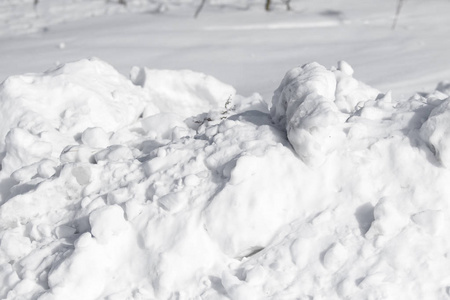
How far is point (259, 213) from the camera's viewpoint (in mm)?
1609

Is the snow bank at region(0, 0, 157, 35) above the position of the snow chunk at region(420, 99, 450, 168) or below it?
below

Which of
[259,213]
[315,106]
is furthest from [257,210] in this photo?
[315,106]

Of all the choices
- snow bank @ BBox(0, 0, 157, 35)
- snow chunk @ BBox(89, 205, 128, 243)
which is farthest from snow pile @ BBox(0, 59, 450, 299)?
snow bank @ BBox(0, 0, 157, 35)

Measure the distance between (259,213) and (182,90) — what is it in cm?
122

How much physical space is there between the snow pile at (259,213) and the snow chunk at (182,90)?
0.78 metres

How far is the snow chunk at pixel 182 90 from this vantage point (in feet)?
8.91

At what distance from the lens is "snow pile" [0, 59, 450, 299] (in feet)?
4.88

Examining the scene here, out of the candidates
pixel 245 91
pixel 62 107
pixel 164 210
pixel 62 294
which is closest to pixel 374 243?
pixel 164 210

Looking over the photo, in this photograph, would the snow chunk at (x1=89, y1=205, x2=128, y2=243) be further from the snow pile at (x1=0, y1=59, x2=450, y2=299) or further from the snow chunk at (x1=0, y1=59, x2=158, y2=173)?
the snow chunk at (x1=0, y1=59, x2=158, y2=173)

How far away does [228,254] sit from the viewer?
159 cm

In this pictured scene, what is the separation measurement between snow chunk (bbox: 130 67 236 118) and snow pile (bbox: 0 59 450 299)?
30.5 inches

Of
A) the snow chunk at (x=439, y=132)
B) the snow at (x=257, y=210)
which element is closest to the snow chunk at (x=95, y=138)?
the snow at (x=257, y=210)

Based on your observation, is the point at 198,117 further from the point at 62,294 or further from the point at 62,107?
the point at 62,294

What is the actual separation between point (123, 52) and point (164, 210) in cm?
255
